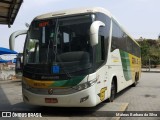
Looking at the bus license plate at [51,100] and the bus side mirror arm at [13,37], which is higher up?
the bus side mirror arm at [13,37]

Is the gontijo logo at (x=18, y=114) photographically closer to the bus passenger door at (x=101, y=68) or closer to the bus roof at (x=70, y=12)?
the bus passenger door at (x=101, y=68)

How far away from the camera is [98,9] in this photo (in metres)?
9.77

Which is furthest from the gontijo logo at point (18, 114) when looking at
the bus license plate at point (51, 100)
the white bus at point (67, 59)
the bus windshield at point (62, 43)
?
the bus windshield at point (62, 43)

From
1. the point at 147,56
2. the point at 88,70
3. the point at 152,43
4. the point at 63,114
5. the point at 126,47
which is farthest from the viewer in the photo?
the point at 152,43

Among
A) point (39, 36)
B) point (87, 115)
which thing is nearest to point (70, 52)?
point (39, 36)

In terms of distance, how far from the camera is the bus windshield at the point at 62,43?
8.95 metres

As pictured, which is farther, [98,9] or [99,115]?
[98,9]

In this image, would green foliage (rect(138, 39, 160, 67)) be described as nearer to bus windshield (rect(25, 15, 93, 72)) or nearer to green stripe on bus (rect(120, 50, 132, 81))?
green stripe on bus (rect(120, 50, 132, 81))

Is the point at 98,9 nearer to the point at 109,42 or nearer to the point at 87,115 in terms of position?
the point at 109,42

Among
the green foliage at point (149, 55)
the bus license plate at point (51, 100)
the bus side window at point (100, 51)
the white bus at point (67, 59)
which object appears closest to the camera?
the white bus at point (67, 59)

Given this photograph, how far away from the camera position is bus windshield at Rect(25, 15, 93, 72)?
8945 mm

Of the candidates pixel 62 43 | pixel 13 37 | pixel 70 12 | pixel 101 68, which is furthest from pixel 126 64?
pixel 13 37

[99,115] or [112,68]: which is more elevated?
[112,68]

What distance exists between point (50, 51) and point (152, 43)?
74.5m
